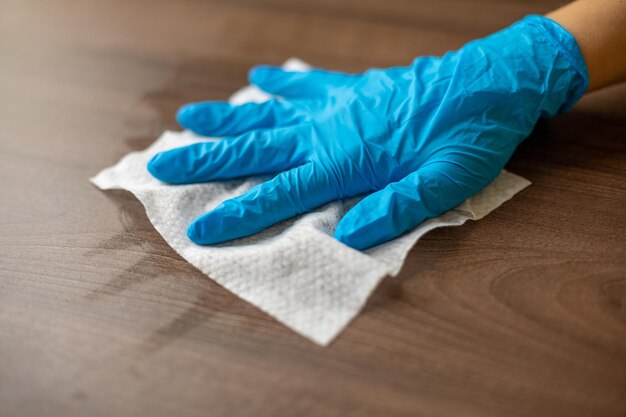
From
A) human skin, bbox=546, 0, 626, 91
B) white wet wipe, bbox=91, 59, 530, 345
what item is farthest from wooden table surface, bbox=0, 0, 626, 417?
human skin, bbox=546, 0, 626, 91

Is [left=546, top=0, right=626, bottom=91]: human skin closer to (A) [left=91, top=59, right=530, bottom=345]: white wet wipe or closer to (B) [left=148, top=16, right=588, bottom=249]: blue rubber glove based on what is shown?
(B) [left=148, top=16, right=588, bottom=249]: blue rubber glove

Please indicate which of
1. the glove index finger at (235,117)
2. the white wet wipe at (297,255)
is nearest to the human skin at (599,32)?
the white wet wipe at (297,255)

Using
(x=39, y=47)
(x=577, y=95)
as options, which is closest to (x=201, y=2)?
(x=39, y=47)

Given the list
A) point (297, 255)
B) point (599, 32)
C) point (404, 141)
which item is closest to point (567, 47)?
point (599, 32)

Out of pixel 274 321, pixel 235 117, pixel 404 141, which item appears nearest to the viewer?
pixel 274 321

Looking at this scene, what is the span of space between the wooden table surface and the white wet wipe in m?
0.02

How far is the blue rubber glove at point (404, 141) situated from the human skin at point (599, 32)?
0.02m

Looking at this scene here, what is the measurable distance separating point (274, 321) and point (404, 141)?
1.09ft

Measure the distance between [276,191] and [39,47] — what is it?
767mm

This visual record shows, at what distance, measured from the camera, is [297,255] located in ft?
2.49

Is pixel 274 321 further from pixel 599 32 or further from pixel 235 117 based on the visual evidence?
pixel 599 32

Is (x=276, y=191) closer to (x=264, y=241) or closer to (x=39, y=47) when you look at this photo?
(x=264, y=241)

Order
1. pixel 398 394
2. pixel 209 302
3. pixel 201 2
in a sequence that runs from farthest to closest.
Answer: pixel 201 2, pixel 209 302, pixel 398 394

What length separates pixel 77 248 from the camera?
0.81 metres
